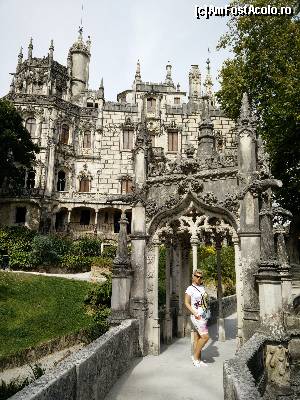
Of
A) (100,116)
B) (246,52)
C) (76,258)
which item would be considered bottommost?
(76,258)

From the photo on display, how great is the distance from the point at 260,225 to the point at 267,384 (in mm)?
3229

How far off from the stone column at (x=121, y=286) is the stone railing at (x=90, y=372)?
442 mm

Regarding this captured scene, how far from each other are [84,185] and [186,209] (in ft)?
98.4

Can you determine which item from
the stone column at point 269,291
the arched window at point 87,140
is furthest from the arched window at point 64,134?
the stone column at point 269,291

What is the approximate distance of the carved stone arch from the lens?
8344mm

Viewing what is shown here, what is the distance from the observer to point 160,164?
9.81 meters

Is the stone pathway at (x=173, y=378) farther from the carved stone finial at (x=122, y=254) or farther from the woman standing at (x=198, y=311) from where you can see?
the carved stone finial at (x=122, y=254)

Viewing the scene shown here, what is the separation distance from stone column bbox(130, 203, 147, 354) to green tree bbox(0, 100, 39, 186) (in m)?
24.4

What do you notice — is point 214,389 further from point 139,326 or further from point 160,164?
point 160,164

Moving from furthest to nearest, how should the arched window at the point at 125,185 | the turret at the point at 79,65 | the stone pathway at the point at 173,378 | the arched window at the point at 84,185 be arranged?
the turret at the point at 79,65 < the arched window at the point at 84,185 < the arched window at the point at 125,185 < the stone pathway at the point at 173,378

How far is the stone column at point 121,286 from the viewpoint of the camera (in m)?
8.34

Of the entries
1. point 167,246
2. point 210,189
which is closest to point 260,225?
point 210,189

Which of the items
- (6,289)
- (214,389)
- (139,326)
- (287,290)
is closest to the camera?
(214,389)

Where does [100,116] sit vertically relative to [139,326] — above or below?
above
